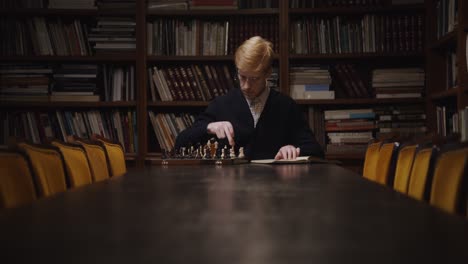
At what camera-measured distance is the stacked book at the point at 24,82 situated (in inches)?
155

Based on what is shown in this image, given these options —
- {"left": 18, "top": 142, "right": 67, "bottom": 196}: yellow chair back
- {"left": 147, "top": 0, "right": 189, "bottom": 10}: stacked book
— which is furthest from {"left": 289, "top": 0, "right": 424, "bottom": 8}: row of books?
{"left": 18, "top": 142, "right": 67, "bottom": 196}: yellow chair back

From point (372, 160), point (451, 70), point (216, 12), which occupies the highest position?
point (216, 12)

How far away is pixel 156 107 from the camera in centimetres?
416

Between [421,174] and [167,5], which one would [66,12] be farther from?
[421,174]

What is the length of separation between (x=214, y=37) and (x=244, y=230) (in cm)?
349

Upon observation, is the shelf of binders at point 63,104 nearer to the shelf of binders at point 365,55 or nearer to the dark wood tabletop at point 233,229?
the shelf of binders at point 365,55

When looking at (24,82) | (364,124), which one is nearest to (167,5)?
(24,82)

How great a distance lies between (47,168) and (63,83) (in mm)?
2547

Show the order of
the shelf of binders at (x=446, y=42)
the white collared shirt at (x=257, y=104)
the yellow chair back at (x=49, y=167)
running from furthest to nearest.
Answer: the shelf of binders at (x=446, y=42)
the white collared shirt at (x=257, y=104)
the yellow chair back at (x=49, y=167)

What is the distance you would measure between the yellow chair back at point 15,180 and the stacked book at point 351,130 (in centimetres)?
293

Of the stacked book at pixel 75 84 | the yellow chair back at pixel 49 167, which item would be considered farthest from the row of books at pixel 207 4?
the yellow chair back at pixel 49 167

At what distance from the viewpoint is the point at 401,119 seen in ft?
13.0

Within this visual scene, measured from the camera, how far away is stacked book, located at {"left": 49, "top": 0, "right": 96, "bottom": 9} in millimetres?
3961

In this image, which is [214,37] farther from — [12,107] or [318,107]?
[12,107]
